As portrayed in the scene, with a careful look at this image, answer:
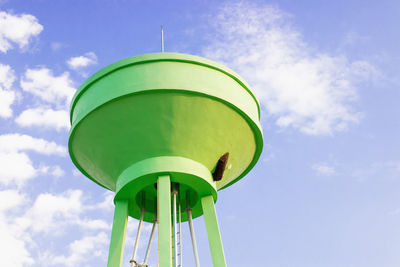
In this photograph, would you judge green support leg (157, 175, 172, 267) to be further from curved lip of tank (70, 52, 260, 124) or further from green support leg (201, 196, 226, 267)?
curved lip of tank (70, 52, 260, 124)

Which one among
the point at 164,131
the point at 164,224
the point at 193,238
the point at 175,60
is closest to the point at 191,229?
the point at 193,238

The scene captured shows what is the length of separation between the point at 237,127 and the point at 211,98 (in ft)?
3.42

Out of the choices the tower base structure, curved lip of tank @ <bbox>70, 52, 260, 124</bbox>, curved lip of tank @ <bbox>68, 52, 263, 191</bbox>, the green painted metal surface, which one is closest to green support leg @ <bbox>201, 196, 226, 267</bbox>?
the tower base structure

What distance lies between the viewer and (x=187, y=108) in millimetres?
9805

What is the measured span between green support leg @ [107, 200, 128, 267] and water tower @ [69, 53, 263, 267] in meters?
0.02

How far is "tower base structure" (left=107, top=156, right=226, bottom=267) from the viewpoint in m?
9.70

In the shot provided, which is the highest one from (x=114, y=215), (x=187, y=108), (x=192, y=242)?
(x=187, y=108)

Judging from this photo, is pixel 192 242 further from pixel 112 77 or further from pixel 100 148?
pixel 112 77

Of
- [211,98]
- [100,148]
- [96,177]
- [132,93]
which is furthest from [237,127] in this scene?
[96,177]

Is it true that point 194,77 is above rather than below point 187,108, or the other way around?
above

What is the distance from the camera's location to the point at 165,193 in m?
9.80

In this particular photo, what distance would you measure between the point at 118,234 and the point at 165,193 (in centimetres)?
161

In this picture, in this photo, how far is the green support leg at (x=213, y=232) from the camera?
9992 mm

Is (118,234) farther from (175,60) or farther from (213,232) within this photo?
(175,60)
